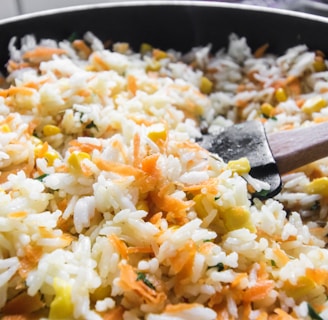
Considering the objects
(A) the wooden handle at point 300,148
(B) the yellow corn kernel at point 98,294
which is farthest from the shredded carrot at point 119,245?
(A) the wooden handle at point 300,148

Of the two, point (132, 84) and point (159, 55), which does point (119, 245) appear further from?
point (159, 55)

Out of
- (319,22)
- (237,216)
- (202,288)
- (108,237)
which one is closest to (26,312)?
(108,237)

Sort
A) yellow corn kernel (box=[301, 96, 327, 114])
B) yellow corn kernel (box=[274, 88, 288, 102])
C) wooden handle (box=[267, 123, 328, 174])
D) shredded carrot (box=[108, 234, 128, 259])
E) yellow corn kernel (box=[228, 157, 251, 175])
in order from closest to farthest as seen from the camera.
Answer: shredded carrot (box=[108, 234, 128, 259])
yellow corn kernel (box=[228, 157, 251, 175])
wooden handle (box=[267, 123, 328, 174])
yellow corn kernel (box=[301, 96, 327, 114])
yellow corn kernel (box=[274, 88, 288, 102])

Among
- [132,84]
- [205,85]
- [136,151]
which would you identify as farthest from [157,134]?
[205,85]

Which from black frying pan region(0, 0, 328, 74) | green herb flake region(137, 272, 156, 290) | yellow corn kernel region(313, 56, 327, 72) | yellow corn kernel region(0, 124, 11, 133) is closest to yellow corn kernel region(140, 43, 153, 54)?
black frying pan region(0, 0, 328, 74)

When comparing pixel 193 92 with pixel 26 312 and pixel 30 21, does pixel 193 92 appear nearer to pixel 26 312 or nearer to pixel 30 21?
pixel 30 21

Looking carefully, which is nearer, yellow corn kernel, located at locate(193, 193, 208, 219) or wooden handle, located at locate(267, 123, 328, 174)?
yellow corn kernel, located at locate(193, 193, 208, 219)

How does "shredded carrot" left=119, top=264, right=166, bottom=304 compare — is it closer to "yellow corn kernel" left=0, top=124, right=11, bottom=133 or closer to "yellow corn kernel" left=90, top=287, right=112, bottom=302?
"yellow corn kernel" left=90, top=287, right=112, bottom=302
